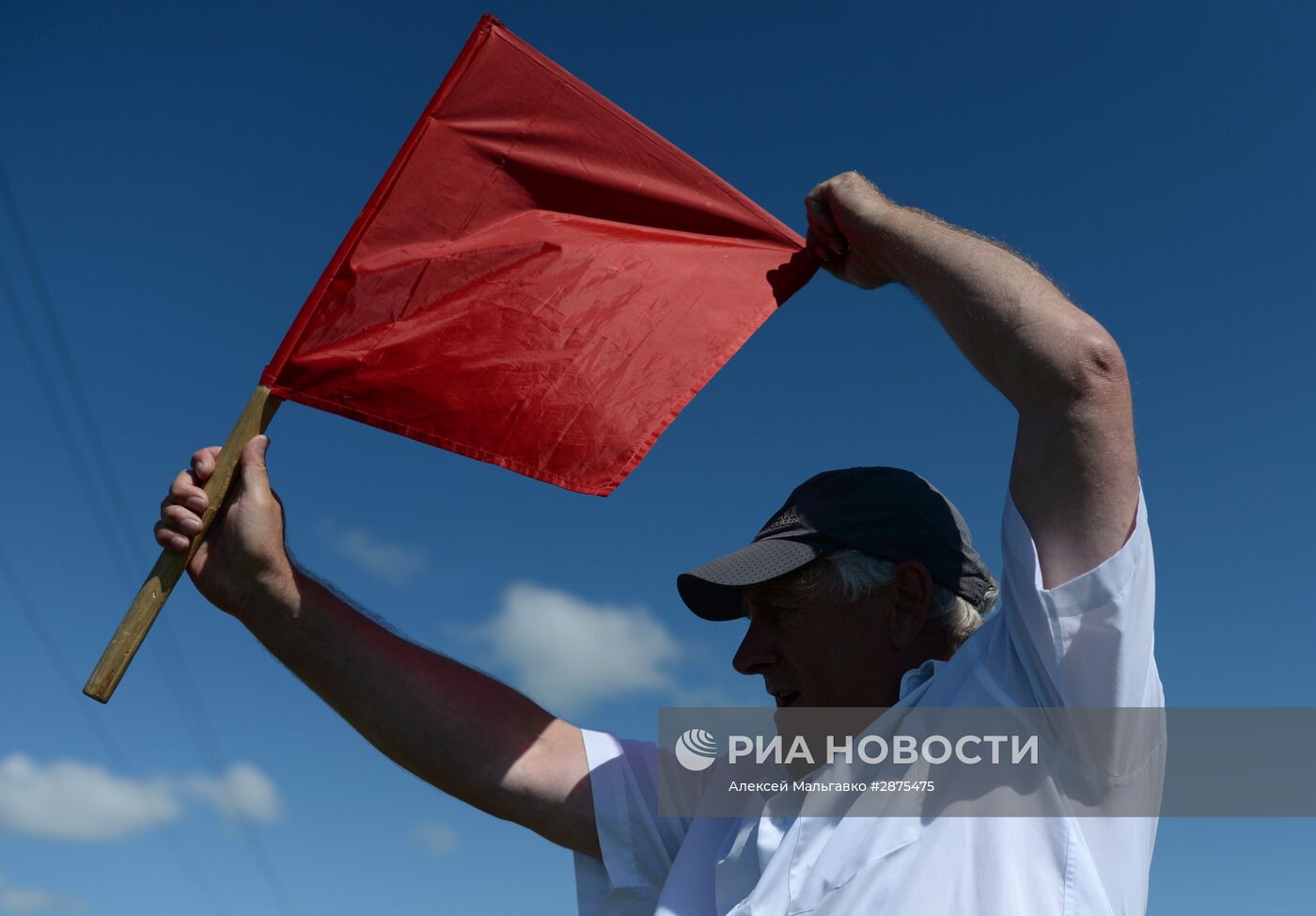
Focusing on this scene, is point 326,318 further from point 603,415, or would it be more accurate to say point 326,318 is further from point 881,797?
point 881,797

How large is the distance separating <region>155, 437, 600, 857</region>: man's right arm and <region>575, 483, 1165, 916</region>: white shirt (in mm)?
460

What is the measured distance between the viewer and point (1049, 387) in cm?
198

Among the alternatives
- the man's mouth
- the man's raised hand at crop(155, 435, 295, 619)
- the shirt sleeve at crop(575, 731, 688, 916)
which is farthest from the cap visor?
the man's raised hand at crop(155, 435, 295, 619)

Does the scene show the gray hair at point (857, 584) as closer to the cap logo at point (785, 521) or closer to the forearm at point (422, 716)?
the cap logo at point (785, 521)

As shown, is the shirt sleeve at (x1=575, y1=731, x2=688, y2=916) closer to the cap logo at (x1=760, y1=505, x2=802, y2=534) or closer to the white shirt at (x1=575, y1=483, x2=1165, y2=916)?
the white shirt at (x1=575, y1=483, x2=1165, y2=916)

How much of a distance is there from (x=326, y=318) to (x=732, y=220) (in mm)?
1065

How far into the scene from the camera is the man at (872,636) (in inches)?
76.7

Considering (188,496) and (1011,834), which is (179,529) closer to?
(188,496)

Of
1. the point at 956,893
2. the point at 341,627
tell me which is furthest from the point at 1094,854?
the point at 341,627

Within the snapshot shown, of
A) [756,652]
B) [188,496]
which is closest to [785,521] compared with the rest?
[756,652]

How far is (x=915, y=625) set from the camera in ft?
8.58

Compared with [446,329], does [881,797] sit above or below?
below

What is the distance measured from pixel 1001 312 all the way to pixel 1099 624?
0.59 meters

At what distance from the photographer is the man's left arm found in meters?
1.93
